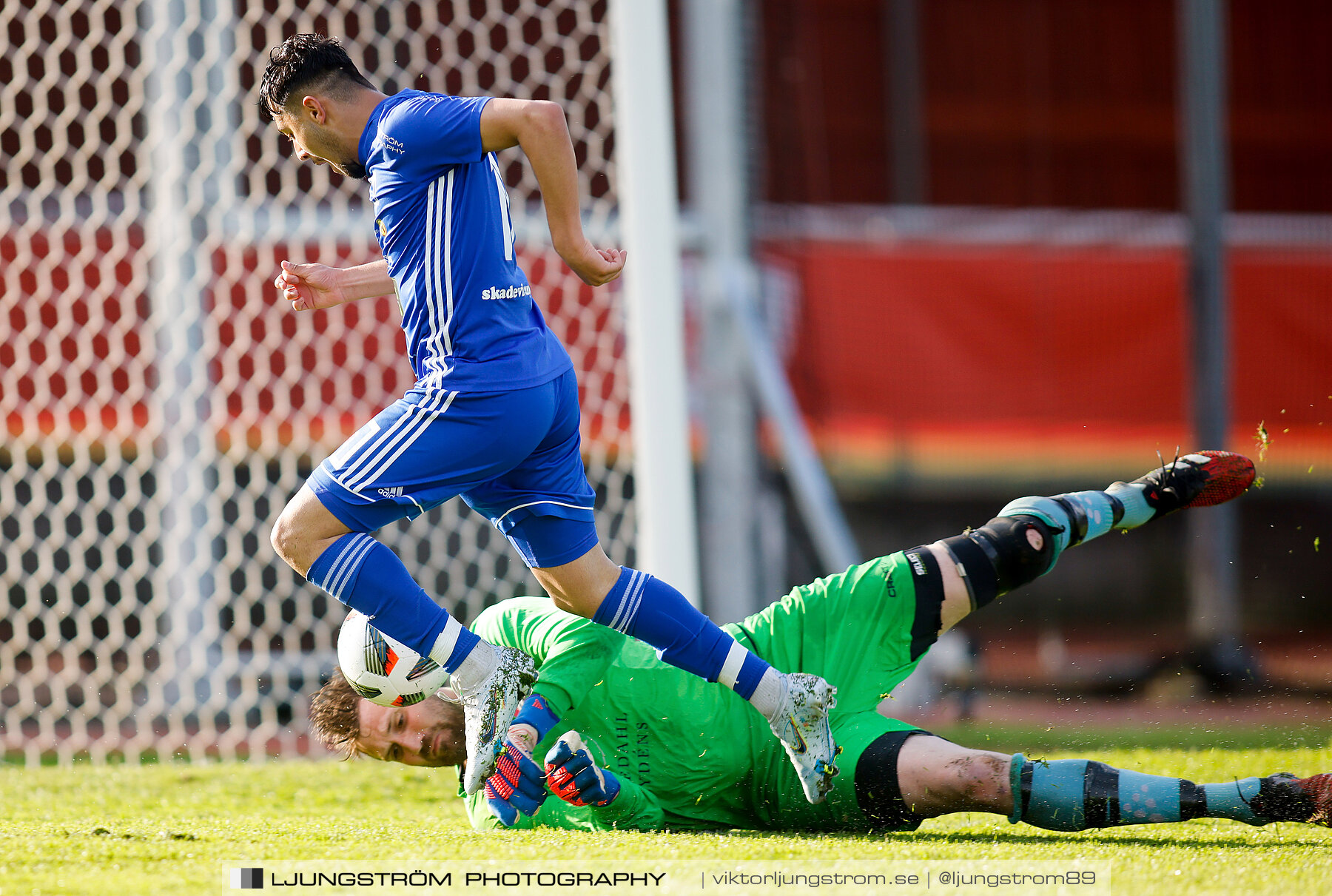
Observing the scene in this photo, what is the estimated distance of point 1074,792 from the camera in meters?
2.43

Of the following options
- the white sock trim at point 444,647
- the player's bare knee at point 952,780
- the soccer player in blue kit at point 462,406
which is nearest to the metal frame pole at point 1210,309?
the player's bare knee at point 952,780

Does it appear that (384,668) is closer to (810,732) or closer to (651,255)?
(810,732)

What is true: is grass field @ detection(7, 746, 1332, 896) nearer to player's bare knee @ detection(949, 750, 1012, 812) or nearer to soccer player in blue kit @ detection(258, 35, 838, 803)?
player's bare knee @ detection(949, 750, 1012, 812)

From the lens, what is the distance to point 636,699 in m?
2.77

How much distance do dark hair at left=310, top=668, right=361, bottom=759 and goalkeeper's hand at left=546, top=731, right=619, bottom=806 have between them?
76cm

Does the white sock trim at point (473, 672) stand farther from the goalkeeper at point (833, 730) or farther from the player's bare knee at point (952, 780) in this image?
the player's bare knee at point (952, 780)

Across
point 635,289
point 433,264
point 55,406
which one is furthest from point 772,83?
point 433,264

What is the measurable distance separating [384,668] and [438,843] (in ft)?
1.49

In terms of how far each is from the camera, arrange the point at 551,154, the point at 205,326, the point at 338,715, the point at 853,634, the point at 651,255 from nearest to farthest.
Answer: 1. the point at 551,154
2. the point at 853,634
3. the point at 338,715
4. the point at 651,255
5. the point at 205,326

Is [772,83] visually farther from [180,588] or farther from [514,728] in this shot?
[514,728]

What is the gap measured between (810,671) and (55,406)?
4.03 meters

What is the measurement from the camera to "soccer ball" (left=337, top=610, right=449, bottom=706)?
8.95ft

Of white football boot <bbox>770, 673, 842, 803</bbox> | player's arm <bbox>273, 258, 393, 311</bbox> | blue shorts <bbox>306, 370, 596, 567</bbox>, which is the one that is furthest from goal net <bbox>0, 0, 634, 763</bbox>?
white football boot <bbox>770, 673, 842, 803</bbox>

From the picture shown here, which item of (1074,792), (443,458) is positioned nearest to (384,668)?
(443,458)
